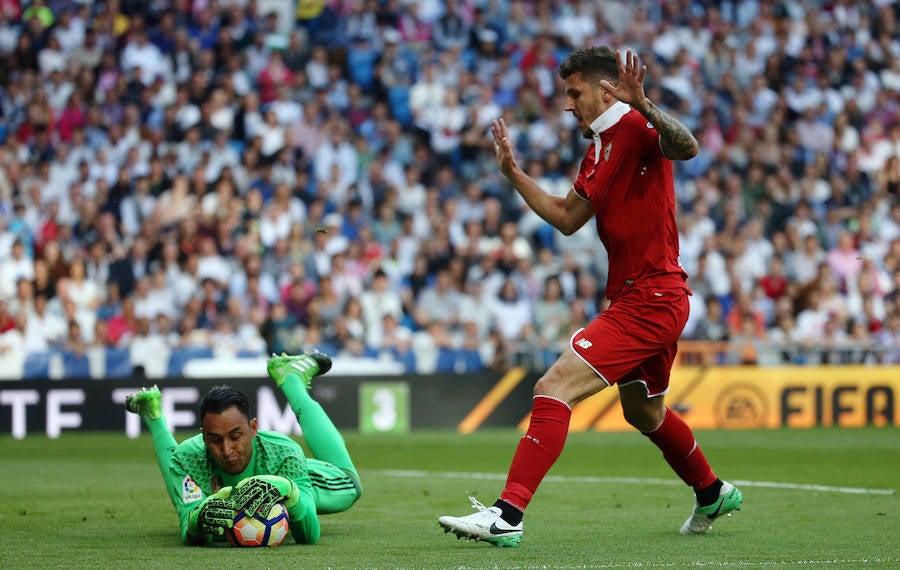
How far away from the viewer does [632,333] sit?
23.2 feet

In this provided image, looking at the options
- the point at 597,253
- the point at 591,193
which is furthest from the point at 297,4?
the point at 591,193

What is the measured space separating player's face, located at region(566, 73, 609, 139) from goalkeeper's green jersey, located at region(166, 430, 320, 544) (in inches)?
84.9

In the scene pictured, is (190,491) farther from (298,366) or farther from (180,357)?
(180,357)

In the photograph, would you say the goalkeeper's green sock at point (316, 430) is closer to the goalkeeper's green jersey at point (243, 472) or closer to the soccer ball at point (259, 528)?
the goalkeeper's green jersey at point (243, 472)

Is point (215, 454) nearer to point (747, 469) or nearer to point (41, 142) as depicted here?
point (747, 469)

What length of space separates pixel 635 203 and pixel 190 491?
256 cm

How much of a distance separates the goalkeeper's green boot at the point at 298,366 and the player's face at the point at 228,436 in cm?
105

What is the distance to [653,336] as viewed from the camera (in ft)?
23.3

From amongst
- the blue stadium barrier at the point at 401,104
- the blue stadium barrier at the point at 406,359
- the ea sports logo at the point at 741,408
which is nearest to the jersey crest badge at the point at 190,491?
the blue stadium barrier at the point at 406,359

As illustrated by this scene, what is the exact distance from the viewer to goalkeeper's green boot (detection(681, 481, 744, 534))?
301 inches

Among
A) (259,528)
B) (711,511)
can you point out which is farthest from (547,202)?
(259,528)

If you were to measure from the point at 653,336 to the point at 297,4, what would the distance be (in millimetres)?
18310

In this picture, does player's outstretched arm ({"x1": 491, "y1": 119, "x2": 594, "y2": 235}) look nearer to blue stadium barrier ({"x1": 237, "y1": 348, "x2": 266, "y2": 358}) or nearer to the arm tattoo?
the arm tattoo

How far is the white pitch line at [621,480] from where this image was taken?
34.1 ft
